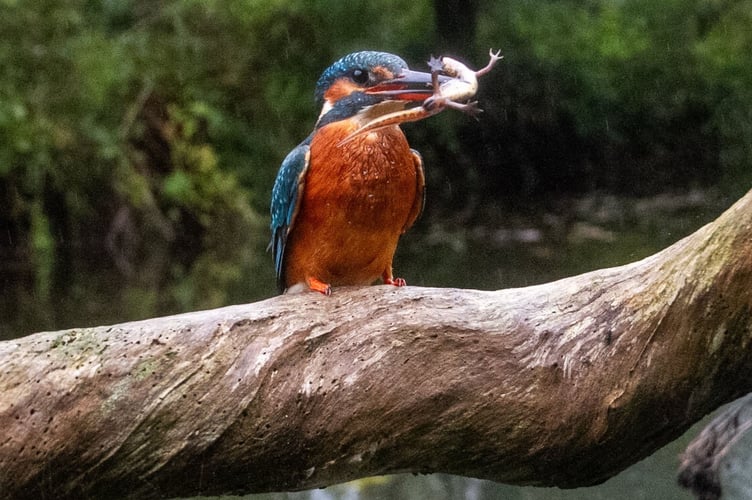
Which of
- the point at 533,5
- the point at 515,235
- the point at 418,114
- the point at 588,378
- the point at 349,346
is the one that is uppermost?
the point at 533,5

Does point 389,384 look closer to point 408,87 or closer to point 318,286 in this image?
point 318,286

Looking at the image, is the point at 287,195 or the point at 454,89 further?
the point at 287,195

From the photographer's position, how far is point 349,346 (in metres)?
2.32

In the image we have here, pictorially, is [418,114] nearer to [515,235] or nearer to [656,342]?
[656,342]

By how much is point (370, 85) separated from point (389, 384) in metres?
0.80

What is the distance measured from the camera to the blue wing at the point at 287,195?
2.60 m

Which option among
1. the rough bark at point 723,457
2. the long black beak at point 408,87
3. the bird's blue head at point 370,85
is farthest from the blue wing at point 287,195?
the rough bark at point 723,457

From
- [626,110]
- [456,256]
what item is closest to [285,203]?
[456,256]

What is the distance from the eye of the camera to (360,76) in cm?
258

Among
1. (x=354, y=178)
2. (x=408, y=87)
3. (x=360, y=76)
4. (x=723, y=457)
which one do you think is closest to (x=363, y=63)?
(x=360, y=76)

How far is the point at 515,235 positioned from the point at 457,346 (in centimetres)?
612

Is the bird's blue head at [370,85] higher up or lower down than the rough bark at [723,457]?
higher up

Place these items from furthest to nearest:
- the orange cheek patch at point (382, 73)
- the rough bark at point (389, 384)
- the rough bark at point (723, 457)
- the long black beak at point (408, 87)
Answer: the rough bark at point (723, 457) < the orange cheek patch at point (382, 73) < the long black beak at point (408, 87) < the rough bark at point (389, 384)

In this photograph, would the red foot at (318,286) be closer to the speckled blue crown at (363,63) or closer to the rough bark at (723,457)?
the speckled blue crown at (363,63)
